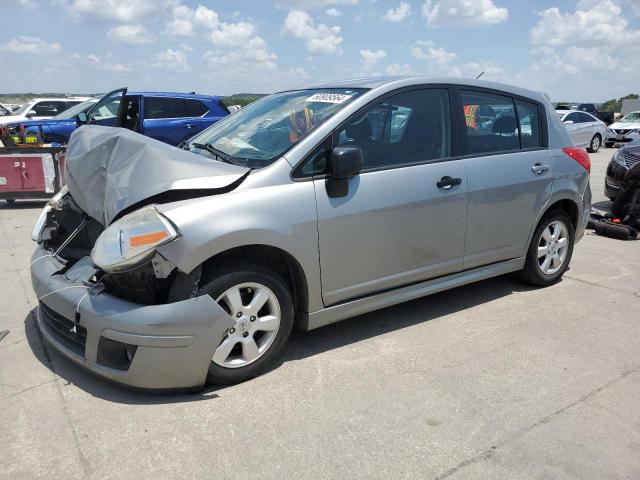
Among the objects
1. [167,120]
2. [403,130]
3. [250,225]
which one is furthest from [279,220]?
[167,120]

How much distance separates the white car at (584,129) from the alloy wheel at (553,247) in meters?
14.9

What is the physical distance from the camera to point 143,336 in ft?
8.87

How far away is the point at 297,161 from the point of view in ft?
10.4

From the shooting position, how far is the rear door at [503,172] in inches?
157

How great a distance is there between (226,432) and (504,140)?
3127 millimetres

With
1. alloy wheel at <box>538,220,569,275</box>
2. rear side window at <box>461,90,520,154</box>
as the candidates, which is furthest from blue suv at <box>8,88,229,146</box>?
alloy wheel at <box>538,220,569,275</box>

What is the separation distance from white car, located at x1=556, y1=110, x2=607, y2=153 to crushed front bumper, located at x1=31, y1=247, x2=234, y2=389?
1812 cm

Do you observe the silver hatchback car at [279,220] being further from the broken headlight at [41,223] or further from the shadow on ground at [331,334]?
the shadow on ground at [331,334]

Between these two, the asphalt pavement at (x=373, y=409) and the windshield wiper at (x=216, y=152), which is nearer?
the asphalt pavement at (x=373, y=409)

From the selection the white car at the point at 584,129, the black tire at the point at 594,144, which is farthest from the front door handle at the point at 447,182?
the black tire at the point at 594,144

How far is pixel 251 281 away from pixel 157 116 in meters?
8.73

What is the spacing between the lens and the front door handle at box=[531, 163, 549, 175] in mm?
4344

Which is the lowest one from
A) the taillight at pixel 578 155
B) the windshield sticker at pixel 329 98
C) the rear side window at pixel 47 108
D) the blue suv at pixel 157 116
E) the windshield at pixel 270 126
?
the taillight at pixel 578 155

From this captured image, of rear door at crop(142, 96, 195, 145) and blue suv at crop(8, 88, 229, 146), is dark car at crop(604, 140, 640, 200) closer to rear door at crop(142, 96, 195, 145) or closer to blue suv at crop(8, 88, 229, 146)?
blue suv at crop(8, 88, 229, 146)
